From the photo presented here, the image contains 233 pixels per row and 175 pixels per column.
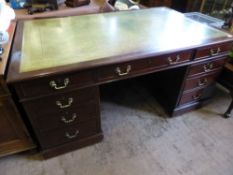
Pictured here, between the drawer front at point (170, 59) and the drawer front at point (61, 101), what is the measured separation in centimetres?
43

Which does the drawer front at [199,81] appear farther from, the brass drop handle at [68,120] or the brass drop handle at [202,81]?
the brass drop handle at [68,120]

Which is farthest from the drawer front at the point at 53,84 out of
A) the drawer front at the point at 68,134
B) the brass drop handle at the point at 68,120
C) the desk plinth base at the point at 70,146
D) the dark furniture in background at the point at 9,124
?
the desk plinth base at the point at 70,146

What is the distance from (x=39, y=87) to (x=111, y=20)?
89 cm

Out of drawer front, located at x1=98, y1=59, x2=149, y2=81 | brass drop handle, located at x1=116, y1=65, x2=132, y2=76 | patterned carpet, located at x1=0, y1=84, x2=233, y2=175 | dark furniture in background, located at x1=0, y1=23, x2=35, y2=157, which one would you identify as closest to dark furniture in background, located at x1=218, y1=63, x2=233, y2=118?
patterned carpet, located at x1=0, y1=84, x2=233, y2=175

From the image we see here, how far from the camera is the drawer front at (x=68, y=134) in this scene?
1.29 meters

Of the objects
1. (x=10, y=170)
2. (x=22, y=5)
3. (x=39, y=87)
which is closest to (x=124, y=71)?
(x=39, y=87)

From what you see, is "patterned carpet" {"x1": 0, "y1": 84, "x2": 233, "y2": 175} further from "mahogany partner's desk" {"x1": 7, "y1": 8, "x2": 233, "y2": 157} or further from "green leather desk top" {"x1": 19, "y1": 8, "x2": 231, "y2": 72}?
"green leather desk top" {"x1": 19, "y1": 8, "x2": 231, "y2": 72}

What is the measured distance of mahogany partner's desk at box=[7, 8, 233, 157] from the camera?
1048 millimetres

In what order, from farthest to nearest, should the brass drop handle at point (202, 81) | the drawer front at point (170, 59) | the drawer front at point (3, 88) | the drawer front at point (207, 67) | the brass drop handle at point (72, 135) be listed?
the brass drop handle at point (202, 81)
the drawer front at point (207, 67)
the brass drop handle at point (72, 135)
the drawer front at point (170, 59)
the drawer front at point (3, 88)

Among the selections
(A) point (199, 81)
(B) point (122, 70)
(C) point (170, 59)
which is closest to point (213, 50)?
(A) point (199, 81)

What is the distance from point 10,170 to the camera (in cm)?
134

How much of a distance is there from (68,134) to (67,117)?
0.54ft

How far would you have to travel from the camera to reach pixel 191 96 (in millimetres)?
1671

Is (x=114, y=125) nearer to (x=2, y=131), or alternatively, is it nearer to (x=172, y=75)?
(x=172, y=75)
